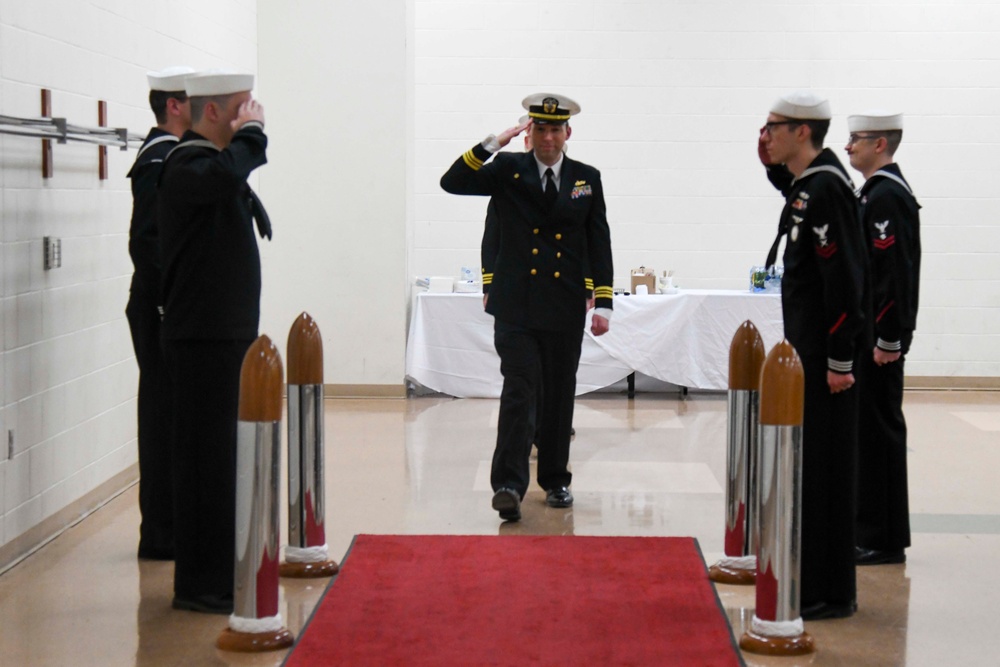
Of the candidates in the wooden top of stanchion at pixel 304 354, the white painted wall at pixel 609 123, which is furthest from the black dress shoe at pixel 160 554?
the white painted wall at pixel 609 123

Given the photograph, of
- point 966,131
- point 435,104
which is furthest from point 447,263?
point 966,131

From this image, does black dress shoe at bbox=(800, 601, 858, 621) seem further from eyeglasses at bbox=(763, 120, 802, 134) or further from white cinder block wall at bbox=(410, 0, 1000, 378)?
white cinder block wall at bbox=(410, 0, 1000, 378)

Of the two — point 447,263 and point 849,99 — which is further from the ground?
point 849,99

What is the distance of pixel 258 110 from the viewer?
382 centimetres

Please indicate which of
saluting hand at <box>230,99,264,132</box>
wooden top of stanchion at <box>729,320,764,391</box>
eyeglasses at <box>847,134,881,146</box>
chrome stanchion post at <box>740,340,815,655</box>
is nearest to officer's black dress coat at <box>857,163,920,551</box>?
eyeglasses at <box>847,134,881,146</box>

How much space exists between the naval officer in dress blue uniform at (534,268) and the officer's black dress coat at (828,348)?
4.79ft

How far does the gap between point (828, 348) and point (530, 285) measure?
1654 millimetres

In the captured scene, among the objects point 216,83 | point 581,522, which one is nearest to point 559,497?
point 581,522

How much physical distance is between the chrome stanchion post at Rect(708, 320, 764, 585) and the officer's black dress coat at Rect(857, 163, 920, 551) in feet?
1.75

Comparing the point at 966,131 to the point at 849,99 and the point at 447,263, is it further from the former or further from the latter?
the point at 447,263

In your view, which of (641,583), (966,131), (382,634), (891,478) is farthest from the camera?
(966,131)

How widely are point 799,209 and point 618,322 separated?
4781mm

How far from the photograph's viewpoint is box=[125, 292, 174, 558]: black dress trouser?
4441mm

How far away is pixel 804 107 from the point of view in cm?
390
